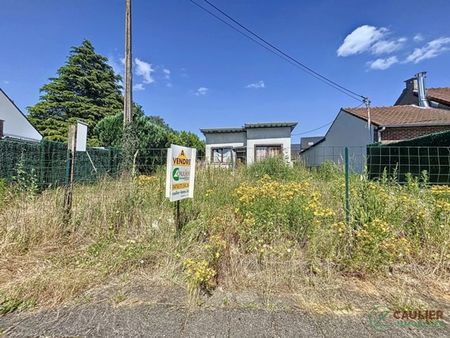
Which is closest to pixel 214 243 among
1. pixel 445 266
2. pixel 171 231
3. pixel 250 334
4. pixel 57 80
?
pixel 171 231

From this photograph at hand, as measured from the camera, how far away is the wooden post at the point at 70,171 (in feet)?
12.0

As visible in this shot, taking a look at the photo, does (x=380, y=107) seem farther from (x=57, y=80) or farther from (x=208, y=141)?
(x=57, y=80)

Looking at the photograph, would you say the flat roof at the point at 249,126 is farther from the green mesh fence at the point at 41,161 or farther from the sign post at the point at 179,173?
the sign post at the point at 179,173

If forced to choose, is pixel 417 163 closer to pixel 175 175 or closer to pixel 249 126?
pixel 175 175

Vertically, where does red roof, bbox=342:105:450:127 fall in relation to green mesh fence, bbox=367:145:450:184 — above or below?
above

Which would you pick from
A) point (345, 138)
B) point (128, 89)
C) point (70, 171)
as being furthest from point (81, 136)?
point (345, 138)

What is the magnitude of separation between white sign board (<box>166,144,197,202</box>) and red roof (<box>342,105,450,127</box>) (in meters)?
12.2

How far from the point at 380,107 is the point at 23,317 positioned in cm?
1916

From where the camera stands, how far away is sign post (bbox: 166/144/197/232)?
3.05 meters

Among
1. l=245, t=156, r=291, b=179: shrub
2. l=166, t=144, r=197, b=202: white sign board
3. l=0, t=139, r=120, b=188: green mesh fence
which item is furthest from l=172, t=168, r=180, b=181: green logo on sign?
l=245, t=156, r=291, b=179: shrub

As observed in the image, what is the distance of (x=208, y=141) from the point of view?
59.2ft

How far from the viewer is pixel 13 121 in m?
17.5

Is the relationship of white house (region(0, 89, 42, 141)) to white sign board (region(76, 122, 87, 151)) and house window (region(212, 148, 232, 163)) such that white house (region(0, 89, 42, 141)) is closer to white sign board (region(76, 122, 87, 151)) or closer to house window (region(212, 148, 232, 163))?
house window (region(212, 148, 232, 163))

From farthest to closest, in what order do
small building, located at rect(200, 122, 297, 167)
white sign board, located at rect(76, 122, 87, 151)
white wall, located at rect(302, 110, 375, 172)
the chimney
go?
small building, located at rect(200, 122, 297, 167)
the chimney
white wall, located at rect(302, 110, 375, 172)
white sign board, located at rect(76, 122, 87, 151)
